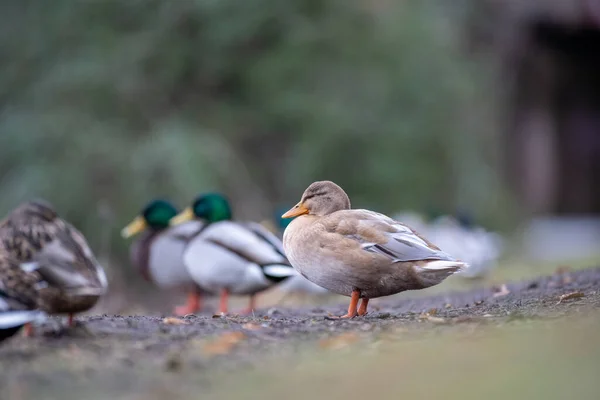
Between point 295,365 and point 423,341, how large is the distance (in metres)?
0.71

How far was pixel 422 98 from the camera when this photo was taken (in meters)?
15.6

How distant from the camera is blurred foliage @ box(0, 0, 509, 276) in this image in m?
12.5

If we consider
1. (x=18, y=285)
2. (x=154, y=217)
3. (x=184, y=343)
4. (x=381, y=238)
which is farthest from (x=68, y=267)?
(x=154, y=217)

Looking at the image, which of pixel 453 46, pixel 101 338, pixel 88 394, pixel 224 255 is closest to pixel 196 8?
pixel 453 46

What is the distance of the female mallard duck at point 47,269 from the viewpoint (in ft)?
14.3

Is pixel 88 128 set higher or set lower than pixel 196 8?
lower

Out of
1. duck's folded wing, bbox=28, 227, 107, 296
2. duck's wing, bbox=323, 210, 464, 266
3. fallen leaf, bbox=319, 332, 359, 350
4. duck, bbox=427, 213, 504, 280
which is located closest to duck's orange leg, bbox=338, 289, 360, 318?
duck's wing, bbox=323, 210, 464, 266

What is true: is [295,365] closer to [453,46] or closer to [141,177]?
[141,177]

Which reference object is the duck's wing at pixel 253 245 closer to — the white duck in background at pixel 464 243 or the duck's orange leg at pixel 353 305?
the duck's orange leg at pixel 353 305

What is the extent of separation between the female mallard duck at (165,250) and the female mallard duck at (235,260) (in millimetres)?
748

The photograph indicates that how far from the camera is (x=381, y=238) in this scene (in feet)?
17.8

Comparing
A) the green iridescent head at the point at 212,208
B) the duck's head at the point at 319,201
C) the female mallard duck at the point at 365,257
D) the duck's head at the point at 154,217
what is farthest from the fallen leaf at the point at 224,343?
the duck's head at the point at 154,217

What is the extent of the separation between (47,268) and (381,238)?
1.88 meters

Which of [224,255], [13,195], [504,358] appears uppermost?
[13,195]
